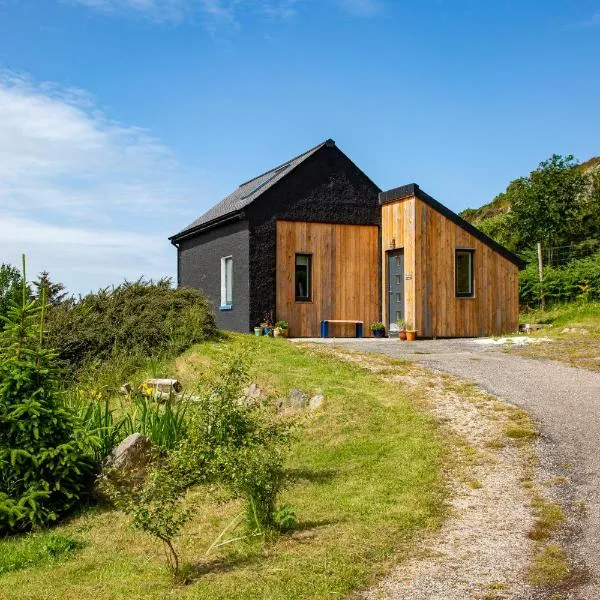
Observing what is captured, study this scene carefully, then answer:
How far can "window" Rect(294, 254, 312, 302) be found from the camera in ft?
72.3

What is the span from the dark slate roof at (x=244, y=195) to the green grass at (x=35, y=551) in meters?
14.5

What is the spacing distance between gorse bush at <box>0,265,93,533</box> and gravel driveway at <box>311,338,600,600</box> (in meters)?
5.34

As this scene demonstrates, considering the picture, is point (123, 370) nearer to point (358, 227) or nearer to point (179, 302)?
point (179, 302)

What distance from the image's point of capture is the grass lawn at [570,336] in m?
15.3

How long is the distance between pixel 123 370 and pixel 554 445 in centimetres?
1045

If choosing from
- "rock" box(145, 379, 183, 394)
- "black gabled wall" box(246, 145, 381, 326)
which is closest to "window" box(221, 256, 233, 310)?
"black gabled wall" box(246, 145, 381, 326)

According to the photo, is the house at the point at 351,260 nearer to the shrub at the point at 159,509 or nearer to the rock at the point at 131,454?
the rock at the point at 131,454

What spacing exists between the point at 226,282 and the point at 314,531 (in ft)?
55.9

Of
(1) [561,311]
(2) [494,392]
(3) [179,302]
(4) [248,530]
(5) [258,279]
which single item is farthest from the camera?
(1) [561,311]

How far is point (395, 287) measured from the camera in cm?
2253

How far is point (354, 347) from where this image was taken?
17.6 metres

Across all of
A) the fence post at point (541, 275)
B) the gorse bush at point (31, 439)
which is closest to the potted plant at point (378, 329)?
the fence post at point (541, 275)

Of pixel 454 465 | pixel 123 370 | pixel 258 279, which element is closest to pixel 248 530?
pixel 454 465

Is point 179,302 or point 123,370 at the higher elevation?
point 179,302
